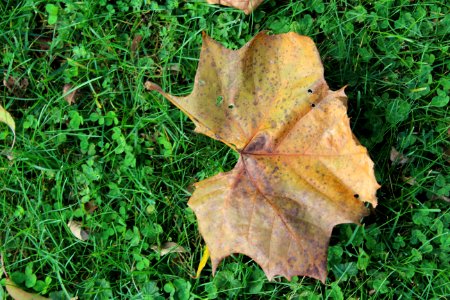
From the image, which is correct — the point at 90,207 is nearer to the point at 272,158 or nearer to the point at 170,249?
the point at 170,249

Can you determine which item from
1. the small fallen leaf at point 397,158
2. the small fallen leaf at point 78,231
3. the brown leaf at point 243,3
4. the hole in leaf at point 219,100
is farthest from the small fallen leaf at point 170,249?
the brown leaf at point 243,3

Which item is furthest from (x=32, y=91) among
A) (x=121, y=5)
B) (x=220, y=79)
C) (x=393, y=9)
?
(x=393, y=9)

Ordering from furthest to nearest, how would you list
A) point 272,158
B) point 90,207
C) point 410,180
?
1. point 90,207
2. point 410,180
3. point 272,158

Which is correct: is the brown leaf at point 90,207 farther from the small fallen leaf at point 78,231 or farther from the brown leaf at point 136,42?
the brown leaf at point 136,42

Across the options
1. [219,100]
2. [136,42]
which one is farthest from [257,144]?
[136,42]

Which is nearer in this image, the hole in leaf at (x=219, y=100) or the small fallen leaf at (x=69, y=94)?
the hole in leaf at (x=219, y=100)

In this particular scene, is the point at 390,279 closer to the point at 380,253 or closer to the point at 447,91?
the point at 380,253

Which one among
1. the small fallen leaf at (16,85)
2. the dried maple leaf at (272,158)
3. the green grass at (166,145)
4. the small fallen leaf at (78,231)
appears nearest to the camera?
the dried maple leaf at (272,158)
